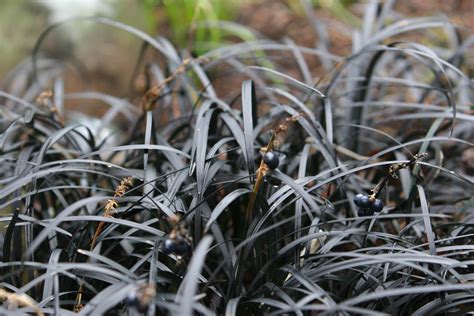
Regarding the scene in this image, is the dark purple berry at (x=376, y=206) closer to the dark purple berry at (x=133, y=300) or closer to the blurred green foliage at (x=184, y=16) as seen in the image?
the dark purple berry at (x=133, y=300)

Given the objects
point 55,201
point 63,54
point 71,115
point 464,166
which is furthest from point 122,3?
point 464,166

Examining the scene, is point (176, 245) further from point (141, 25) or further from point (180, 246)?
point (141, 25)

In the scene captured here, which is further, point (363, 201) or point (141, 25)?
point (141, 25)

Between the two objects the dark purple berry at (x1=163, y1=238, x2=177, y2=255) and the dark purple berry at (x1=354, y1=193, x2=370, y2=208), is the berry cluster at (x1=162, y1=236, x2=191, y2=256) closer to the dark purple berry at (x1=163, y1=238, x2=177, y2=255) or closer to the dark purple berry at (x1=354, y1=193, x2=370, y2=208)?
the dark purple berry at (x1=163, y1=238, x2=177, y2=255)

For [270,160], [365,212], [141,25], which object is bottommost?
[365,212]

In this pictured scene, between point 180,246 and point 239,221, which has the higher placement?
point 180,246

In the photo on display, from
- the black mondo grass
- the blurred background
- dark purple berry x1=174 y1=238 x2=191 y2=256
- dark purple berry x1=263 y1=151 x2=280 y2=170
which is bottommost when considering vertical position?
the black mondo grass

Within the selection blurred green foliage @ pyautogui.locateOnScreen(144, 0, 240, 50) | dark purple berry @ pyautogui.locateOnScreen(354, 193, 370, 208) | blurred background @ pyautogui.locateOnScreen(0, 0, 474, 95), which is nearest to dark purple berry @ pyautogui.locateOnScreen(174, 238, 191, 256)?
dark purple berry @ pyautogui.locateOnScreen(354, 193, 370, 208)

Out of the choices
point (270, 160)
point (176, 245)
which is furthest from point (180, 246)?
point (270, 160)

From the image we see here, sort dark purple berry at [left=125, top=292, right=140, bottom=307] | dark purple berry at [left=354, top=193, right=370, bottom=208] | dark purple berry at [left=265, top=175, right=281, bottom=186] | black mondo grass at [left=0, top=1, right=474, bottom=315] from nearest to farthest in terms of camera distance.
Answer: dark purple berry at [left=125, top=292, right=140, bottom=307] → black mondo grass at [left=0, top=1, right=474, bottom=315] → dark purple berry at [left=354, top=193, right=370, bottom=208] → dark purple berry at [left=265, top=175, right=281, bottom=186]

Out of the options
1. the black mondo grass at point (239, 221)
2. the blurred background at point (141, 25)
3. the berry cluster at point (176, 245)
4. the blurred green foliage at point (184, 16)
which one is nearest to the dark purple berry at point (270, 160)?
the black mondo grass at point (239, 221)
